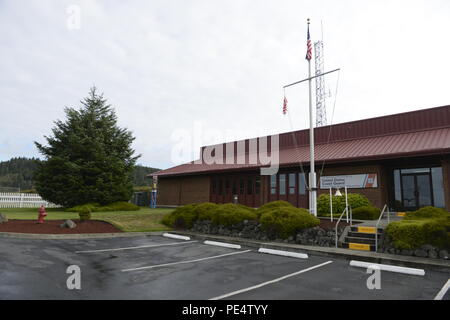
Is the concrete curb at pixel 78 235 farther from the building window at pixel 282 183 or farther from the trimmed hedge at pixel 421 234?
the building window at pixel 282 183

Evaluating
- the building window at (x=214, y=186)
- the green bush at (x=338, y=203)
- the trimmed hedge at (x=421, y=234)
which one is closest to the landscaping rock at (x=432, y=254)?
the trimmed hedge at (x=421, y=234)

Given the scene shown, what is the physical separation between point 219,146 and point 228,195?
27.5 feet

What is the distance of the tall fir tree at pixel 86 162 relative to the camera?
2128cm

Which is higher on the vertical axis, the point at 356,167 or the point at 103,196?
the point at 356,167

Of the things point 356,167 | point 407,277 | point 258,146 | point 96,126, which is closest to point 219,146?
point 258,146

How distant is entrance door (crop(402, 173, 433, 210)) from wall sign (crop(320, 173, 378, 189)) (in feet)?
7.09

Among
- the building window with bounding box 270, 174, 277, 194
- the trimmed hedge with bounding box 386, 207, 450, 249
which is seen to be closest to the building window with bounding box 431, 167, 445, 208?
the trimmed hedge with bounding box 386, 207, 450, 249

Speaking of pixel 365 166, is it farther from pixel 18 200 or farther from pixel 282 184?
pixel 18 200

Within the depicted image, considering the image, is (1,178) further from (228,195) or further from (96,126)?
(228,195)

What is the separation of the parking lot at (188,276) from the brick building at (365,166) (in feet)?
30.6

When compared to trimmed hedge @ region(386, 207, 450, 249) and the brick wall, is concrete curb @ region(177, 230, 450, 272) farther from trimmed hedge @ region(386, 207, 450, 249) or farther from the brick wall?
→ the brick wall

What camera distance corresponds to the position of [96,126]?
23.9 m
